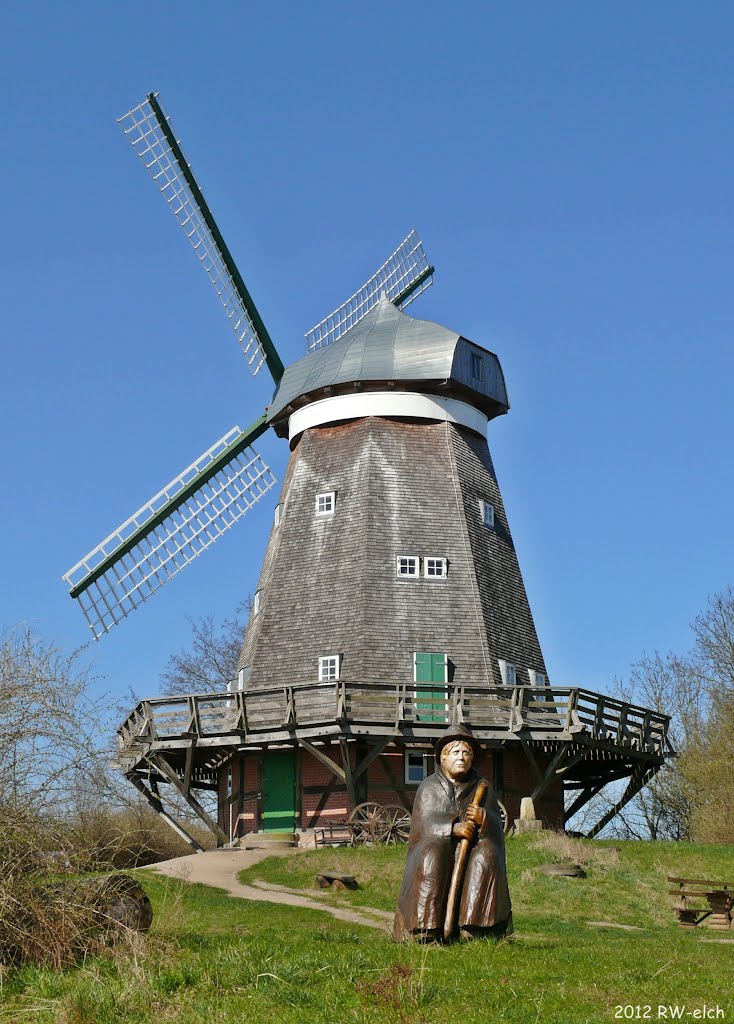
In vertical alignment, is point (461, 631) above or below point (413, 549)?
below

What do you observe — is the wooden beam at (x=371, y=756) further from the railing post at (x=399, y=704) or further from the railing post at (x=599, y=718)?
the railing post at (x=599, y=718)

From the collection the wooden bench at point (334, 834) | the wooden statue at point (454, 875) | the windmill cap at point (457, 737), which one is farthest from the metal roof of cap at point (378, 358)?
the wooden statue at point (454, 875)

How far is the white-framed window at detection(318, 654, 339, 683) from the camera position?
1021 inches

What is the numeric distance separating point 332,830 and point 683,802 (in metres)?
14.4

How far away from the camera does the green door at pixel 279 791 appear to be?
25656 mm

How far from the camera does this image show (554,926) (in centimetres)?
1670

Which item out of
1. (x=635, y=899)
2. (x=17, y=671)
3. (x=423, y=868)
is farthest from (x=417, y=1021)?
(x=635, y=899)

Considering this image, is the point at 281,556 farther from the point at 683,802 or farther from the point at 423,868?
the point at 423,868

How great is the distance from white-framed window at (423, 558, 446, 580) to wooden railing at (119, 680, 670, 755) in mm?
2799

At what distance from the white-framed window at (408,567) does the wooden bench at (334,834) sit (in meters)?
5.32

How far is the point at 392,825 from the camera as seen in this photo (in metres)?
23.6

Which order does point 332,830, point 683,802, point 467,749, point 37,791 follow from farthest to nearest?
1. point 683,802
2. point 332,830
3. point 467,749
4. point 37,791

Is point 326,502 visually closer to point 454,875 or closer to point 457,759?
point 457,759

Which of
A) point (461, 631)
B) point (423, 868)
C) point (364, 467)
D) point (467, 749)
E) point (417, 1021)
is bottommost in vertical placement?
point (417, 1021)
